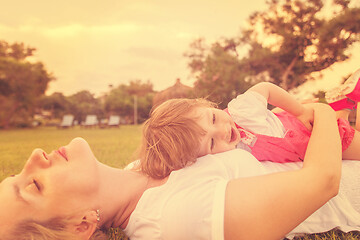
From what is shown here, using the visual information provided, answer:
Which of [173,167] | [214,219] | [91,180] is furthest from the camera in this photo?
[173,167]

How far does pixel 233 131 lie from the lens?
207 centimetres

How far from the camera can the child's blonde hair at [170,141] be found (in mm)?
1778

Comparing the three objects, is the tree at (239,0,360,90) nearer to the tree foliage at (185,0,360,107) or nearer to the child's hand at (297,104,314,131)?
the tree foliage at (185,0,360,107)

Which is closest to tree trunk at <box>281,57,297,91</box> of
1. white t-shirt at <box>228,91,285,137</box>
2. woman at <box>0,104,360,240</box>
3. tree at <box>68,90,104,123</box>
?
white t-shirt at <box>228,91,285,137</box>

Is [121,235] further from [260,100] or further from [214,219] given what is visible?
[260,100]

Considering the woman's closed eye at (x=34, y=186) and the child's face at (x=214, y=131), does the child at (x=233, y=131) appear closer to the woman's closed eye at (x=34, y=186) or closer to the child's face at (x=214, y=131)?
the child's face at (x=214, y=131)

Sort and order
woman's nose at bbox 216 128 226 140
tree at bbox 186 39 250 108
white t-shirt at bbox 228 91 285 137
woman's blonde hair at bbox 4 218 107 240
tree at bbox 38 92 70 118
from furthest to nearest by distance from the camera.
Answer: tree at bbox 38 92 70 118 < tree at bbox 186 39 250 108 < white t-shirt at bbox 228 91 285 137 < woman's nose at bbox 216 128 226 140 < woman's blonde hair at bbox 4 218 107 240

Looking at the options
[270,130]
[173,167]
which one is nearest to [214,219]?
[173,167]

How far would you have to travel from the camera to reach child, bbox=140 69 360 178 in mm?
1818

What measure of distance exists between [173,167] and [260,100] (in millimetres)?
907

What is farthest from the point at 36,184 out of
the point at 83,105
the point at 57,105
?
the point at 57,105

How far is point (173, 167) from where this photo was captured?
1.77 m

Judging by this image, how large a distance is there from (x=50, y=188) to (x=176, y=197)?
2.07 ft

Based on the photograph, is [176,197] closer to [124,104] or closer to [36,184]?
[36,184]
